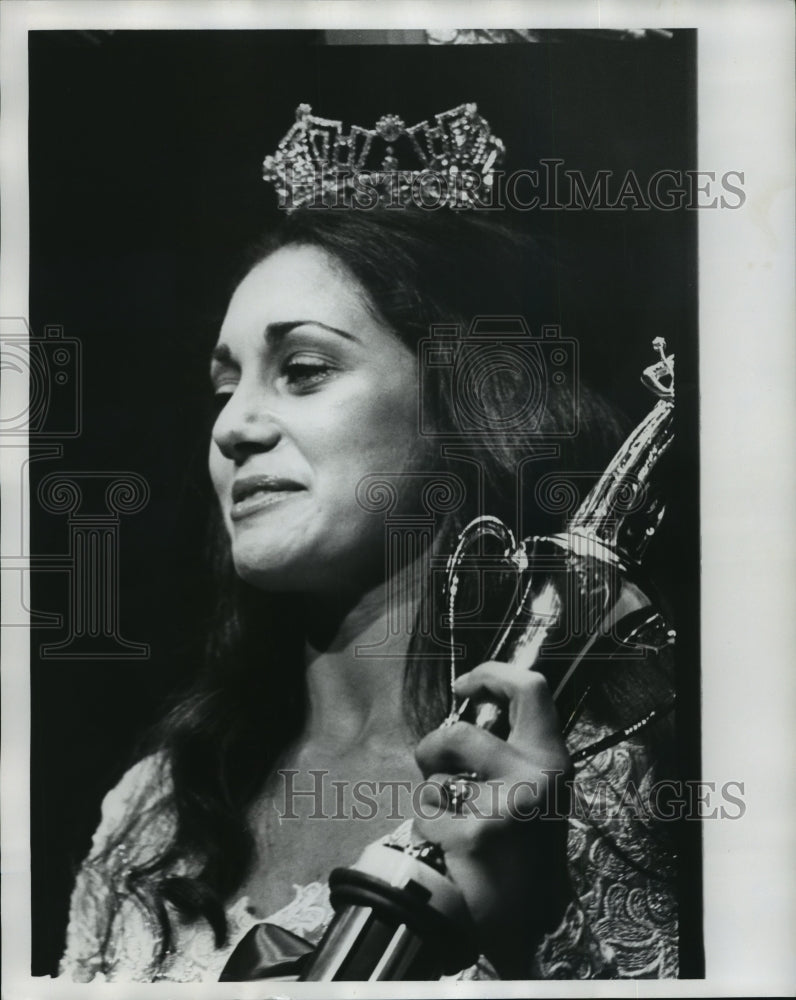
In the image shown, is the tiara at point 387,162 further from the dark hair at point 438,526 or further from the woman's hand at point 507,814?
the woman's hand at point 507,814

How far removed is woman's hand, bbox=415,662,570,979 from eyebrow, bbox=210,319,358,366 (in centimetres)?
57

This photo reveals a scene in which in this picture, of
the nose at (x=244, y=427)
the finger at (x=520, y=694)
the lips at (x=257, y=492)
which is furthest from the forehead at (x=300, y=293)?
the finger at (x=520, y=694)

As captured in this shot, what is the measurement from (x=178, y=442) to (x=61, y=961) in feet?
2.74

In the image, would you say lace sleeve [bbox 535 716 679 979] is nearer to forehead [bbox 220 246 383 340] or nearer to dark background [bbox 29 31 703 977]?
dark background [bbox 29 31 703 977]

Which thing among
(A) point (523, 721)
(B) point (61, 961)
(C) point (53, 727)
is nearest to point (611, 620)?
(A) point (523, 721)

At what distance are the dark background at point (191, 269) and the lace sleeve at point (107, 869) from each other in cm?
2

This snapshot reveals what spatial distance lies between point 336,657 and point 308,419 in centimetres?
37

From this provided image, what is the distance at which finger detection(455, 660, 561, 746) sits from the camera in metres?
1.46

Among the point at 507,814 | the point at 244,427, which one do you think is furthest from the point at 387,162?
the point at 507,814

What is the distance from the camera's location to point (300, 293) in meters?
1.49

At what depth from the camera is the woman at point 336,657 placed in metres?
1.48

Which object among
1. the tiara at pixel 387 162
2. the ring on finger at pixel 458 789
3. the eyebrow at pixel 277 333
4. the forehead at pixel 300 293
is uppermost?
the tiara at pixel 387 162

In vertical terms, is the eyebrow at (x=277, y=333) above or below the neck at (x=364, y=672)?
above

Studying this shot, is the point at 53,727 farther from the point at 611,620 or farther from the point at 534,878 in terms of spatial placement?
the point at 611,620
